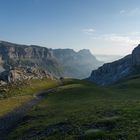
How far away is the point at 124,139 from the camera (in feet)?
102

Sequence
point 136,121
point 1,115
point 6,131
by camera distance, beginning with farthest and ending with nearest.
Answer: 1. point 1,115
2. point 6,131
3. point 136,121

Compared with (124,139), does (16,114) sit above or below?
below

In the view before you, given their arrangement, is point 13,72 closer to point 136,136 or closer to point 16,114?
point 16,114

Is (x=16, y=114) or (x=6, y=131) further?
(x=16, y=114)

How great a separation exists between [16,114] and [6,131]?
838 inches

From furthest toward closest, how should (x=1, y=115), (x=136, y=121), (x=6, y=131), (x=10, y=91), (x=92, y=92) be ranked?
(x=10, y=91) < (x=92, y=92) < (x=1, y=115) < (x=6, y=131) < (x=136, y=121)

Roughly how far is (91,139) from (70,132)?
19.8 ft

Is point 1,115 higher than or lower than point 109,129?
lower

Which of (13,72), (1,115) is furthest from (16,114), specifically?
(13,72)

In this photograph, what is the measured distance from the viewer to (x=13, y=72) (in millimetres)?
198750

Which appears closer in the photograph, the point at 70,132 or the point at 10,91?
the point at 70,132

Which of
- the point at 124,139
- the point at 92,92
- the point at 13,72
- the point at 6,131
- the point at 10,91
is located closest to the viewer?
the point at 124,139

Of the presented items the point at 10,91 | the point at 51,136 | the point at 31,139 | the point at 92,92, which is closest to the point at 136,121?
the point at 51,136

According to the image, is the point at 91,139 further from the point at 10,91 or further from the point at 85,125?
the point at 10,91
